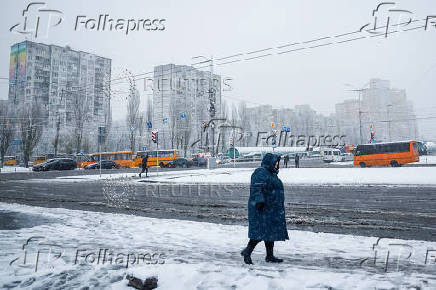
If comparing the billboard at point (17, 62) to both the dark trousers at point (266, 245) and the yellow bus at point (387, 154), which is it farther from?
the dark trousers at point (266, 245)

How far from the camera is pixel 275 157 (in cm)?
439

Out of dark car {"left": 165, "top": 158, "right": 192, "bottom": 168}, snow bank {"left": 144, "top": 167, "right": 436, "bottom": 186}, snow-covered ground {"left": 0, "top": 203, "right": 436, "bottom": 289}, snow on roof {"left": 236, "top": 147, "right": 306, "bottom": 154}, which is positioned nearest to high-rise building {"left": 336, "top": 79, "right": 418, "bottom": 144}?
snow on roof {"left": 236, "top": 147, "right": 306, "bottom": 154}

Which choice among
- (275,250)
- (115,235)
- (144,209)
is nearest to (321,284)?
(275,250)

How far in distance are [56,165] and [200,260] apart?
154ft

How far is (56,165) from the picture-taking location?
44594 mm

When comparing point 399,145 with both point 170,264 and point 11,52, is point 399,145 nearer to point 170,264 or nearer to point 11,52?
point 170,264

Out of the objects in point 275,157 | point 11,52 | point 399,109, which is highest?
point 11,52

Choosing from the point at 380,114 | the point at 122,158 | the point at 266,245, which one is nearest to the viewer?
the point at 266,245

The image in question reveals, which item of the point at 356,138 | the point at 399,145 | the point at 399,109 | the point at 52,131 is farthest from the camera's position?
the point at 356,138

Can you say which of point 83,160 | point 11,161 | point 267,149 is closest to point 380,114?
point 267,149

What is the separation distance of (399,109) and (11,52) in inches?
4486

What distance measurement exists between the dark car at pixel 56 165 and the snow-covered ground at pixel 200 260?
42147 mm

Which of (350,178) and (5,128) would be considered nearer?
(350,178)

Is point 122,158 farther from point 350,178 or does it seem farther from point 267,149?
point 350,178
